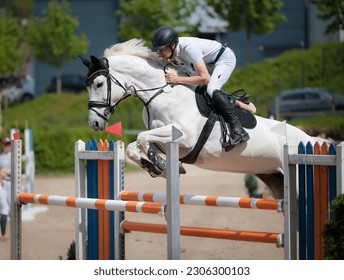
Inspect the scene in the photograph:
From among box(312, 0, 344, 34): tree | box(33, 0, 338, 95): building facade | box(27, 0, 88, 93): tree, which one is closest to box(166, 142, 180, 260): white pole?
box(312, 0, 344, 34): tree

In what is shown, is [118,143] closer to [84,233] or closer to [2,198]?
[84,233]

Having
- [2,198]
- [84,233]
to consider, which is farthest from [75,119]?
[84,233]

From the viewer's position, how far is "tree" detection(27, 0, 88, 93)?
3200cm

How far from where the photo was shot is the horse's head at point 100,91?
614 centimetres

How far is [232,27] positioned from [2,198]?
1940 cm

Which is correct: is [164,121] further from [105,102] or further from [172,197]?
[172,197]

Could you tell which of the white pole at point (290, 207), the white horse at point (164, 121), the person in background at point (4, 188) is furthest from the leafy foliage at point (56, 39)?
the white pole at point (290, 207)

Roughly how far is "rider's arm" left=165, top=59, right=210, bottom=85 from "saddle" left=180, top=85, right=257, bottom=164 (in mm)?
118

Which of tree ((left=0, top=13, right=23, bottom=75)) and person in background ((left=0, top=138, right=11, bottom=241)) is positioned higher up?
tree ((left=0, top=13, right=23, bottom=75))

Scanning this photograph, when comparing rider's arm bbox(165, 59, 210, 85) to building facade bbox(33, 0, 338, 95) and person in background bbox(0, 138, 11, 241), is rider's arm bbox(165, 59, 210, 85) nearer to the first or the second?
person in background bbox(0, 138, 11, 241)

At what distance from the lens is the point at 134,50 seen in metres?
6.52

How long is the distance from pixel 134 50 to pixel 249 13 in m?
21.1

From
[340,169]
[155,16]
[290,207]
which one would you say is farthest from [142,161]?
[155,16]

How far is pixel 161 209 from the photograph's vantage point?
17.0 feet
